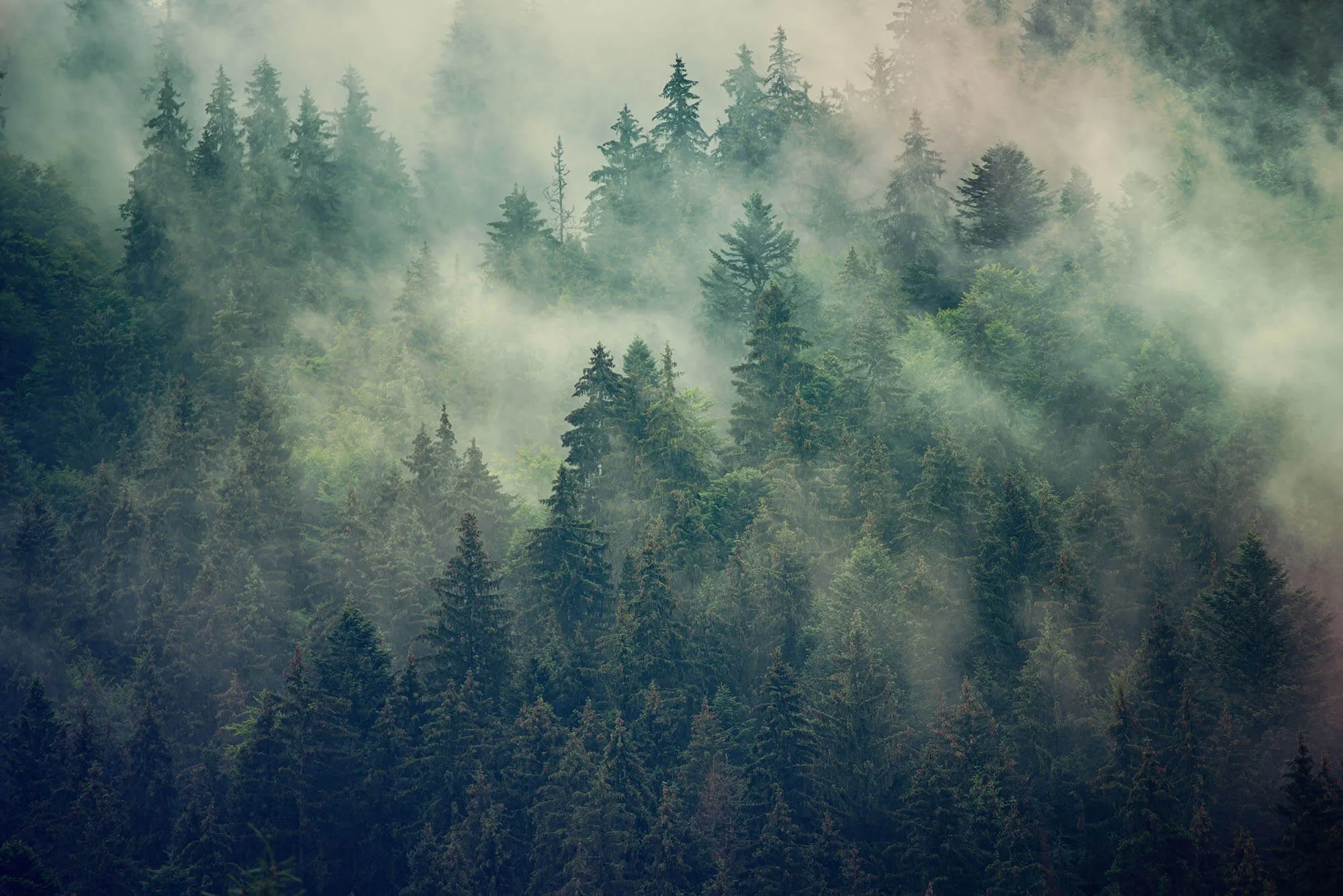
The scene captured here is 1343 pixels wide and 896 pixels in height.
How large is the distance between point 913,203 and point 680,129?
2739 centimetres

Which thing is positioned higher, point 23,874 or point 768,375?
point 768,375

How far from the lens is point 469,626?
60531 mm

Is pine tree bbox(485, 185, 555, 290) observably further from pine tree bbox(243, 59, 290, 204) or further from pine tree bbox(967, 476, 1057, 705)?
pine tree bbox(967, 476, 1057, 705)

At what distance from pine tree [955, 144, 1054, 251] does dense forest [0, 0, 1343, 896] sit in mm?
214

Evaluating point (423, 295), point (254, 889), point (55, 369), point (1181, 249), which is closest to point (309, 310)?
point (423, 295)

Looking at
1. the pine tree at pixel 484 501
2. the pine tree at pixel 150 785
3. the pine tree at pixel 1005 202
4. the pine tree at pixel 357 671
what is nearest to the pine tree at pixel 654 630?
the pine tree at pixel 484 501

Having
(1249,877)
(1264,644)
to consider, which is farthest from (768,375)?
(1249,877)

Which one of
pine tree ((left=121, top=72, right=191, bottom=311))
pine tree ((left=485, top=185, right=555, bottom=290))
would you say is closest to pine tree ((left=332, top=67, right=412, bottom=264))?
pine tree ((left=485, top=185, right=555, bottom=290))

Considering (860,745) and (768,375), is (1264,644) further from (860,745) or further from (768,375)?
(768,375)

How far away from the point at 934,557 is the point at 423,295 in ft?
141

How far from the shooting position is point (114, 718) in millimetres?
62781

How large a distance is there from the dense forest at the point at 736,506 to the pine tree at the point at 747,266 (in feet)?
1.38

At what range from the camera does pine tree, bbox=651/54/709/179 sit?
107500mm

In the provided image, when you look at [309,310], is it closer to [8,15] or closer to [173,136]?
[173,136]
